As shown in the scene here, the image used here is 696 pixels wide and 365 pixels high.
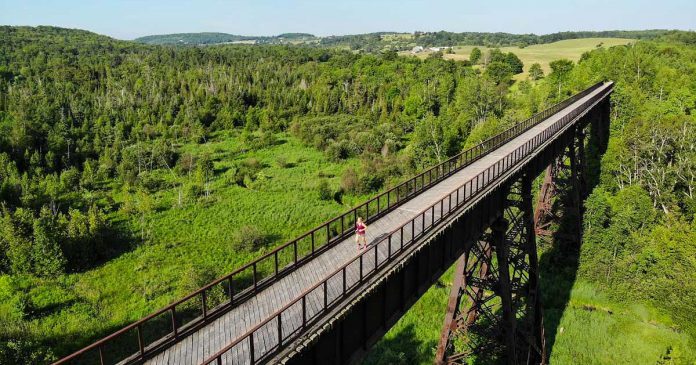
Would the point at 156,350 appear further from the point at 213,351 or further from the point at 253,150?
the point at 253,150

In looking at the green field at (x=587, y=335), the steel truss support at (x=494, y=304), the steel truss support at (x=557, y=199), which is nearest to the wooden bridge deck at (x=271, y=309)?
the steel truss support at (x=494, y=304)

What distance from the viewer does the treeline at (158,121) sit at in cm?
4431

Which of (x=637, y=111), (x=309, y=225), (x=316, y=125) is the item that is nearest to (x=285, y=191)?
(x=309, y=225)

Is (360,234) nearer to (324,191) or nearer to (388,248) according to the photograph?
(388,248)

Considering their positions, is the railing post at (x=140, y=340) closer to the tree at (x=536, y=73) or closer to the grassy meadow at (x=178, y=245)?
the grassy meadow at (x=178, y=245)

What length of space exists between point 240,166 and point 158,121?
3750cm

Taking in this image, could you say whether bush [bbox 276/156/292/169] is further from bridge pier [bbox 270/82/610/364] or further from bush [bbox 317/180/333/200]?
bridge pier [bbox 270/82/610/364]

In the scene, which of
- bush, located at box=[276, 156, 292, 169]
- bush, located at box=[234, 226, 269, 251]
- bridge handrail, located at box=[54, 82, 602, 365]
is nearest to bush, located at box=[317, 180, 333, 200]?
bush, located at box=[234, 226, 269, 251]

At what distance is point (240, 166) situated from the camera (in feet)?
217

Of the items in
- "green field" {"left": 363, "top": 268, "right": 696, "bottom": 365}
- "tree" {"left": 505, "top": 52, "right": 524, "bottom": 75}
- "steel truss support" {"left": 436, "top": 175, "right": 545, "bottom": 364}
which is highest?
"tree" {"left": 505, "top": 52, "right": 524, "bottom": 75}

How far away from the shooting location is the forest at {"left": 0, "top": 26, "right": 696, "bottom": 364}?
32125 mm

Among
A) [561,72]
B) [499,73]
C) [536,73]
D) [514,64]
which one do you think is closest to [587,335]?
[561,72]

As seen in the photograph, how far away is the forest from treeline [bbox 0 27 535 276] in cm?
32

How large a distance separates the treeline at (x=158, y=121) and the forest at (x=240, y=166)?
316mm
